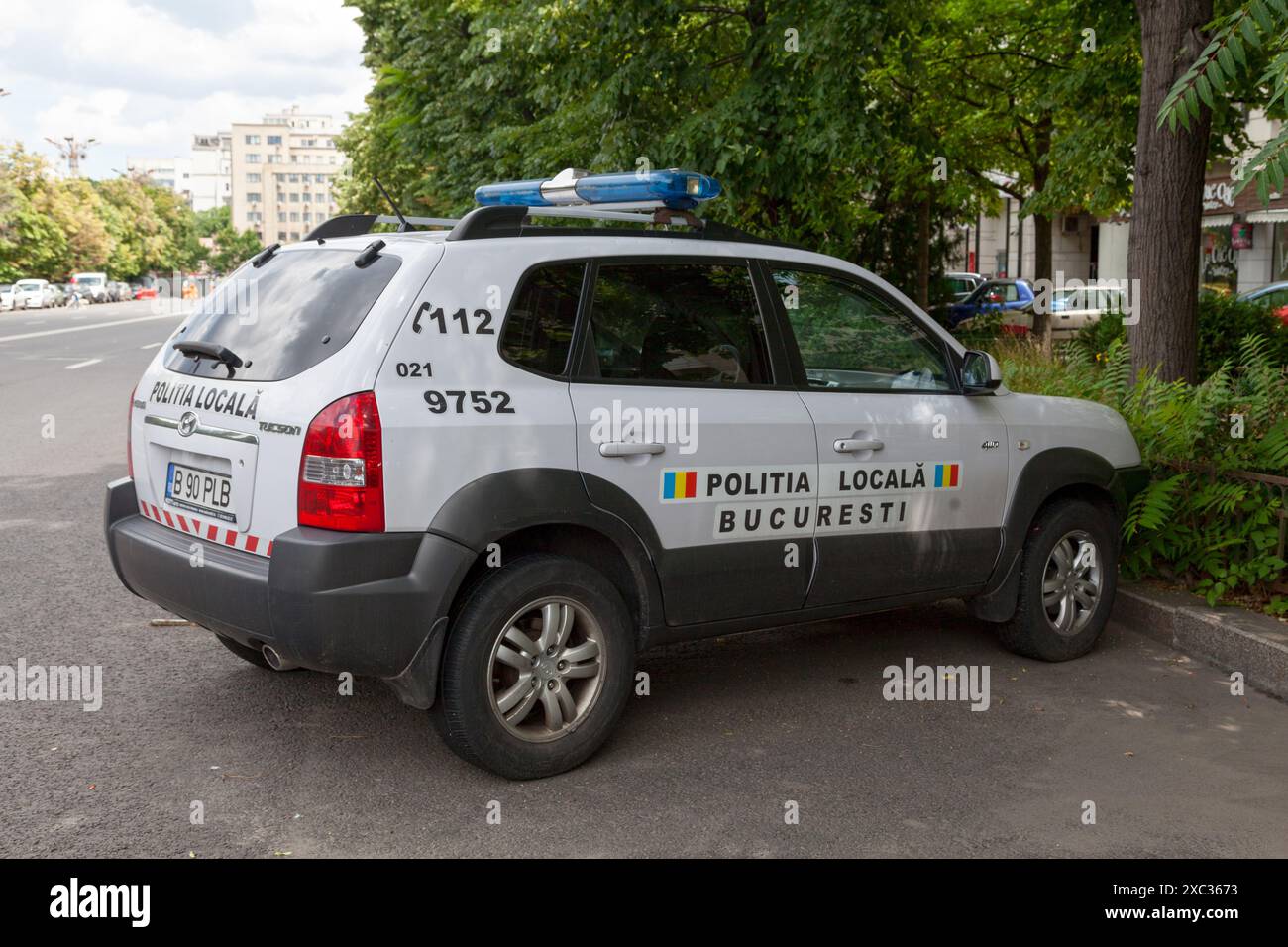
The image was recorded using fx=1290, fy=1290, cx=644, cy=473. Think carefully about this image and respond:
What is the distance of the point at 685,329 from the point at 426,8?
15.7 metres

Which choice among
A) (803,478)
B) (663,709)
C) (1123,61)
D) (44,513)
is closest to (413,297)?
(803,478)

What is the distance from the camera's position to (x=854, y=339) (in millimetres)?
5395

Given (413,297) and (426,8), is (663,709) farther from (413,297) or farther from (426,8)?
(426,8)

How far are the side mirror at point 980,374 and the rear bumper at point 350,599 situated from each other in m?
2.44

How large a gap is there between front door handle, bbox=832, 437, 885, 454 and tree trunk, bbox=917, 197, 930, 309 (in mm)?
14417

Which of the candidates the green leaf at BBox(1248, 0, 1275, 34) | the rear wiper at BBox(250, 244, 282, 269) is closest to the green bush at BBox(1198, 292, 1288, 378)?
the green leaf at BBox(1248, 0, 1275, 34)

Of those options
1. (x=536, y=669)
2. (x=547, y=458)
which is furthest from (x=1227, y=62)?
(x=536, y=669)

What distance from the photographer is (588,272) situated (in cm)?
464

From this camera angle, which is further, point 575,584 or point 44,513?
point 44,513

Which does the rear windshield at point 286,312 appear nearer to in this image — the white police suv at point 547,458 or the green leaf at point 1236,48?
the white police suv at point 547,458

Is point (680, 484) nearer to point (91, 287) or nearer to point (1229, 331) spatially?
point (1229, 331)

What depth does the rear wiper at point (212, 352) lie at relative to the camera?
453 centimetres

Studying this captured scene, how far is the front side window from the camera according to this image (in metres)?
5.21

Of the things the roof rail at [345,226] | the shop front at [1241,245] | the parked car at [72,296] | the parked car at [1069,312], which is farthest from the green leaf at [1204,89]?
the parked car at [72,296]
